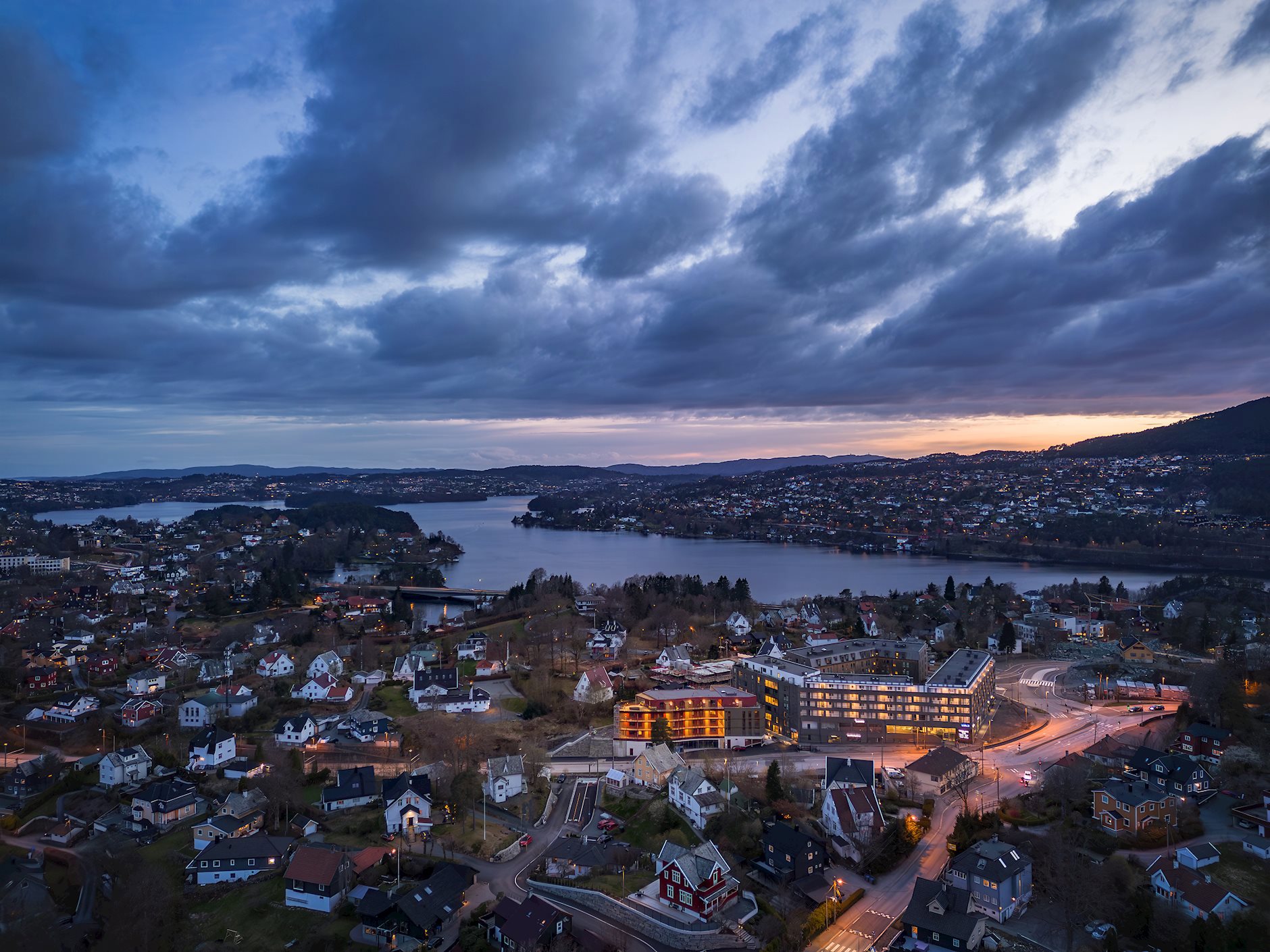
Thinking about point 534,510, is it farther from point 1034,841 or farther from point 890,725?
point 1034,841

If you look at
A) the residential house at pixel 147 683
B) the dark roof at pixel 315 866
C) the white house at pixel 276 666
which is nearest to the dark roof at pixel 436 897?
the dark roof at pixel 315 866

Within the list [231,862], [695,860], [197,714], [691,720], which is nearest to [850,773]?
[695,860]

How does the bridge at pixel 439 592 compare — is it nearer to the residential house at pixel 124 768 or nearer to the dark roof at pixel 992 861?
the residential house at pixel 124 768

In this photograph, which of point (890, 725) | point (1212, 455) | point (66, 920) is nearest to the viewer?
point (66, 920)

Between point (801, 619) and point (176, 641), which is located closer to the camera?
point (176, 641)

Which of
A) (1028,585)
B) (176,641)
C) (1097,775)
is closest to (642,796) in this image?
(1097,775)

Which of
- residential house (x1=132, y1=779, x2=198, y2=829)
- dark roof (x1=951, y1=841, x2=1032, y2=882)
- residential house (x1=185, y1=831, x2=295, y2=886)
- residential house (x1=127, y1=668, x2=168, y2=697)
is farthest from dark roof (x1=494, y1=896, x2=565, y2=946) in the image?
residential house (x1=127, y1=668, x2=168, y2=697)

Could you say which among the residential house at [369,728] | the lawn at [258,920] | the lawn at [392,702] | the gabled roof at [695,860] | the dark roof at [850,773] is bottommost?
the lawn at [392,702]

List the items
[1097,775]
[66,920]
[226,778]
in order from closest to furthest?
1. [66,920]
2. [1097,775]
3. [226,778]
